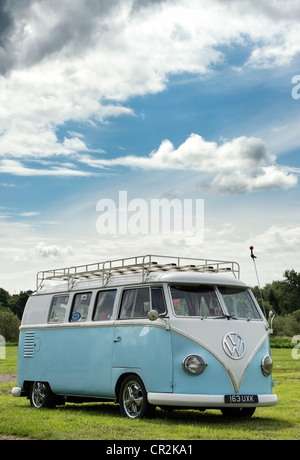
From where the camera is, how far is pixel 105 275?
15508mm

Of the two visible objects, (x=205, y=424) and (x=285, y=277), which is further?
(x=285, y=277)

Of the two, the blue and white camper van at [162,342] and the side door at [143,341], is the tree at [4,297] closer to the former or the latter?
the blue and white camper van at [162,342]

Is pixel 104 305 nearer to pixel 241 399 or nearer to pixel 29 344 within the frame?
pixel 29 344

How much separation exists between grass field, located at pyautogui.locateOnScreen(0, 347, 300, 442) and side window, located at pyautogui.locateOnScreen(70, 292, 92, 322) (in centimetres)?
206

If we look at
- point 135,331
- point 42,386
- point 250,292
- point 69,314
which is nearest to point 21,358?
point 42,386

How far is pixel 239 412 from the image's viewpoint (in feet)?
47.9

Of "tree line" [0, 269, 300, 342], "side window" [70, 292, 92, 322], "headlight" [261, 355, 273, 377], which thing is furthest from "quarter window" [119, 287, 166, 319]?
"tree line" [0, 269, 300, 342]

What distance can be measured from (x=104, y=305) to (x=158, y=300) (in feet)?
6.46

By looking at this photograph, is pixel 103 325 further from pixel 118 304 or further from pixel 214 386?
pixel 214 386

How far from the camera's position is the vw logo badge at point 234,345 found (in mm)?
13164

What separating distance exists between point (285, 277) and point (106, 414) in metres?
133

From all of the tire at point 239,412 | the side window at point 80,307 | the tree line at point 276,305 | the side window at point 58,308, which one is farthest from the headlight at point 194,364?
the tree line at point 276,305

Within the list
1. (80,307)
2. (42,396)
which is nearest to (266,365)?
(80,307)

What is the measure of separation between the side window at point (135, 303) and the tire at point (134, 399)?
1.22 meters
